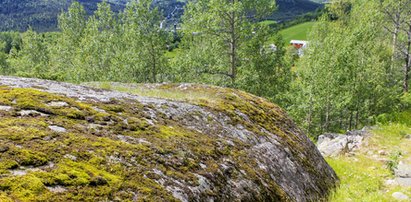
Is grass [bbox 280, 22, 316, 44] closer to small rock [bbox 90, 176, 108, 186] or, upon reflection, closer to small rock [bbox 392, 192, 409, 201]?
small rock [bbox 392, 192, 409, 201]

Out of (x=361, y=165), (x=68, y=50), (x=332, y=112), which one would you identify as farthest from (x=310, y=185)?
(x=68, y=50)

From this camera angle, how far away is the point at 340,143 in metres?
15.1

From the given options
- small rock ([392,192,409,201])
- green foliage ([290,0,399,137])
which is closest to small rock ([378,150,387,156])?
small rock ([392,192,409,201])

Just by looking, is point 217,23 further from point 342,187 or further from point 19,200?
point 19,200

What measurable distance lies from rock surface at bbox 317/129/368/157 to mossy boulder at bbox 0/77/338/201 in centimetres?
635

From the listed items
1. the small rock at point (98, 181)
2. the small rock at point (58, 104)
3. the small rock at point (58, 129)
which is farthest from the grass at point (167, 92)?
the small rock at point (98, 181)

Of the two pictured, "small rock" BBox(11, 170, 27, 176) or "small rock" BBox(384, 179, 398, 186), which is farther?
"small rock" BBox(384, 179, 398, 186)

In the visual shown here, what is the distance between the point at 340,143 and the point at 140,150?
13165 millimetres

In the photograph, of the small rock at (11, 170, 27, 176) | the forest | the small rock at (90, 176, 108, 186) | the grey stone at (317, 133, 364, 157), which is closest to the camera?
the small rock at (11, 170, 27, 176)

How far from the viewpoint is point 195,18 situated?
82.0ft

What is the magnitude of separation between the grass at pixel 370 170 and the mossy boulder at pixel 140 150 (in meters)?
0.71

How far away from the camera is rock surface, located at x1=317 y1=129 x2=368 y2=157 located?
560 inches

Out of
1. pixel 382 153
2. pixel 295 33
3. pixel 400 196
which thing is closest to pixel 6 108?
pixel 400 196

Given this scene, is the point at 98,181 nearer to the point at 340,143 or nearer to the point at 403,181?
the point at 403,181
